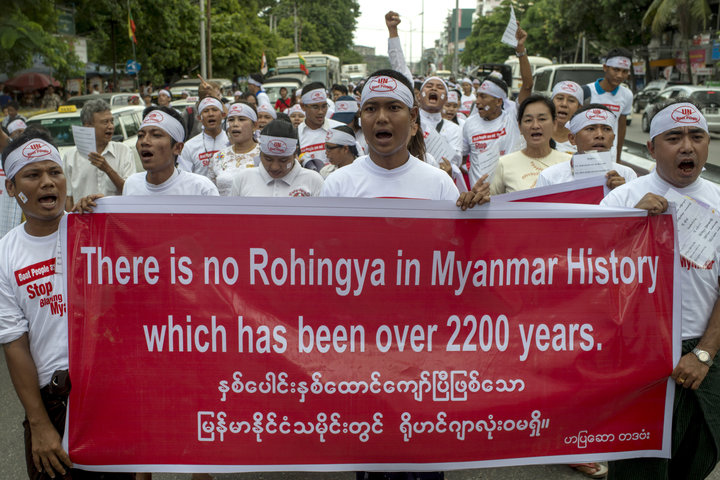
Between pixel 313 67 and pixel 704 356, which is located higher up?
pixel 313 67

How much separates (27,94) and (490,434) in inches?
1299

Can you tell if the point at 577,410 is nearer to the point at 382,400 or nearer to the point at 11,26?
the point at 382,400

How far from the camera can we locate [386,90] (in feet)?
10.2

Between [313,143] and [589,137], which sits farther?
[313,143]

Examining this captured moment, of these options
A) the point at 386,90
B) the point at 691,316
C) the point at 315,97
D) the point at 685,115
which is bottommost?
the point at 691,316

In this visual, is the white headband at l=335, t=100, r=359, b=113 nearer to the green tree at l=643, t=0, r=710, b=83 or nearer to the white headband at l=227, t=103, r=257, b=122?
the white headband at l=227, t=103, r=257, b=122

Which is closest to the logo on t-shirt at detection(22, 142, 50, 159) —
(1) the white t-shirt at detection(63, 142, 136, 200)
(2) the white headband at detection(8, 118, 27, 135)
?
(1) the white t-shirt at detection(63, 142, 136, 200)

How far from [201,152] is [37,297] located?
443 cm

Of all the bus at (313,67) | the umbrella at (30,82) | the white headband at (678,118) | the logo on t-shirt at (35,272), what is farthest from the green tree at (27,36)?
the bus at (313,67)

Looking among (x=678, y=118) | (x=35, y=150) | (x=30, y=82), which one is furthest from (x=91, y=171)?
(x=30, y=82)

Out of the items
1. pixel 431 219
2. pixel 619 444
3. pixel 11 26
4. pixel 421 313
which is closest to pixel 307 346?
pixel 421 313

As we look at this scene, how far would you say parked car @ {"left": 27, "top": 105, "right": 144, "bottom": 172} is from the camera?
36.6ft

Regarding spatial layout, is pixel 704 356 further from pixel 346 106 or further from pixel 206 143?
pixel 346 106

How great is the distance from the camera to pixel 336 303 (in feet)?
9.64
